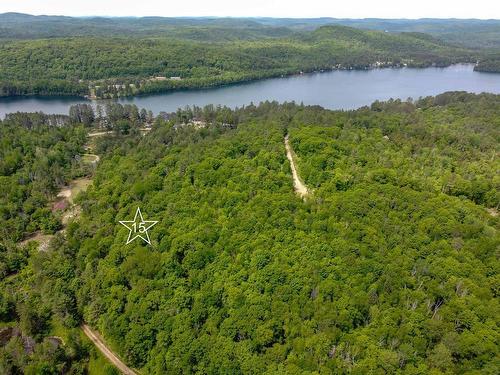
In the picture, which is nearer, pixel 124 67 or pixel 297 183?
pixel 297 183

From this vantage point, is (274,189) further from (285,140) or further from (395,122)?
(395,122)

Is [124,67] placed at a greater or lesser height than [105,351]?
greater

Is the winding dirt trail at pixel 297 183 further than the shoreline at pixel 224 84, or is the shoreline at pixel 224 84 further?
the shoreline at pixel 224 84

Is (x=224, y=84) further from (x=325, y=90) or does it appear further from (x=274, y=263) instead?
(x=274, y=263)

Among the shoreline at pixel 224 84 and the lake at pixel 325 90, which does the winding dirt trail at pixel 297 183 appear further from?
the shoreline at pixel 224 84

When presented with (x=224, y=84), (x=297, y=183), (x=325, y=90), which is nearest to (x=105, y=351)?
(x=297, y=183)

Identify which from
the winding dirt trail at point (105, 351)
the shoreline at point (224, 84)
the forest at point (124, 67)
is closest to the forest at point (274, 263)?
the winding dirt trail at point (105, 351)

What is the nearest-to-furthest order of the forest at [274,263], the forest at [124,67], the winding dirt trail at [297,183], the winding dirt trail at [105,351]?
the forest at [274,263], the winding dirt trail at [105,351], the winding dirt trail at [297,183], the forest at [124,67]
